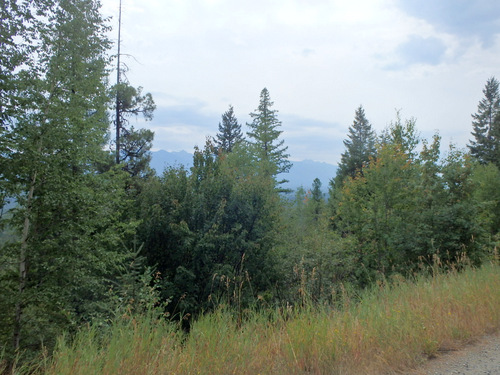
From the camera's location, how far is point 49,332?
704 cm

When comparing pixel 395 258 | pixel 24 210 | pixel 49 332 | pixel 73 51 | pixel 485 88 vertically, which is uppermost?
pixel 485 88

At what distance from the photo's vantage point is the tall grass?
2824mm

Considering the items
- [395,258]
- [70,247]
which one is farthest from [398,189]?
[70,247]

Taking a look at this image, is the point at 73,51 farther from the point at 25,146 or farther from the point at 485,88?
the point at 485,88

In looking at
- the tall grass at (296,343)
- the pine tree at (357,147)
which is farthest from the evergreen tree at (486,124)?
the tall grass at (296,343)

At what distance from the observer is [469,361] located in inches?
125

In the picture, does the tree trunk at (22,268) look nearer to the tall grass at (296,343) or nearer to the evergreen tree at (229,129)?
the tall grass at (296,343)

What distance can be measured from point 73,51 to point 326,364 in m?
9.53

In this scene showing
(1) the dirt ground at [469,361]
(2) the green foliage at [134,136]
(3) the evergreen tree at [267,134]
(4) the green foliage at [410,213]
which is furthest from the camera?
(3) the evergreen tree at [267,134]

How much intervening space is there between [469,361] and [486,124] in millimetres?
48898

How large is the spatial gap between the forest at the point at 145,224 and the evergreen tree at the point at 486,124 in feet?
101

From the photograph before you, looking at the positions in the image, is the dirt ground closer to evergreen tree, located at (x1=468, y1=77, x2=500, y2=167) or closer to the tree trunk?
the tree trunk

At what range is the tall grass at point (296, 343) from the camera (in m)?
2.82

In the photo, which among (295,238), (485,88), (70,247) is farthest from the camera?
(485,88)
